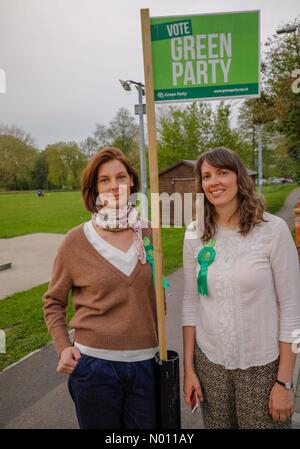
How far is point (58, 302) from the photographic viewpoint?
1956 mm

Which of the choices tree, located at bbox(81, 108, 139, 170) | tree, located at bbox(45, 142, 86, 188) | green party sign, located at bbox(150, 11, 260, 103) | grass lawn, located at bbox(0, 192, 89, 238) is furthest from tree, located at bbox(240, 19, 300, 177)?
tree, located at bbox(45, 142, 86, 188)

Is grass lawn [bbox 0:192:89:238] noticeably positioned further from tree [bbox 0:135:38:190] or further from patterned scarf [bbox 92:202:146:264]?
patterned scarf [bbox 92:202:146:264]

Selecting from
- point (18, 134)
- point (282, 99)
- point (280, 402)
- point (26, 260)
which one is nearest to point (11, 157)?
point (18, 134)

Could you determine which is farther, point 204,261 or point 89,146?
point 89,146

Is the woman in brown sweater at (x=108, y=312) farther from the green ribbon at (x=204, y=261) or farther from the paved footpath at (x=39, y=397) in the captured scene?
the paved footpath at (x=39, y=397)

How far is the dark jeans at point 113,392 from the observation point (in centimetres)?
184

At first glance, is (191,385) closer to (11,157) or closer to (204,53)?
(204,53)

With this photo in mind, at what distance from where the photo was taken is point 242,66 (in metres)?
1.77

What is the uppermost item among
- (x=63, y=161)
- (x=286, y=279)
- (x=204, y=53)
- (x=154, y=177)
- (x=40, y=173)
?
(x=63, y=161)

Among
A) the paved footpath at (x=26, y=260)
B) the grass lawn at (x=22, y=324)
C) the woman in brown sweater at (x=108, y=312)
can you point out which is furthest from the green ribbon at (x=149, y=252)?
the paved footpath at (x=26, y=260)

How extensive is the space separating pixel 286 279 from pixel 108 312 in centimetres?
85

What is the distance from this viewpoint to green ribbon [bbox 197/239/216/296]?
1.83m

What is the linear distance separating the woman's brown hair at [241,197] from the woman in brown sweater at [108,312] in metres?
0.37

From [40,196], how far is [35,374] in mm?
51049
